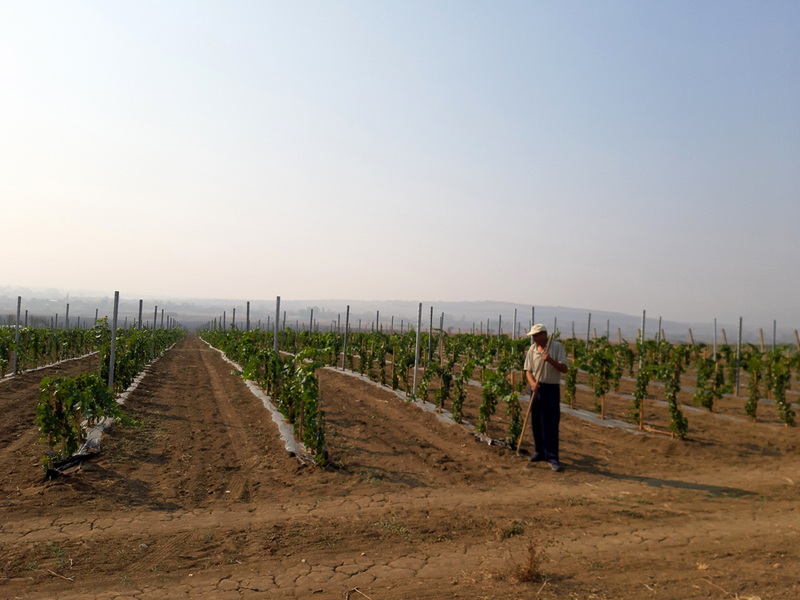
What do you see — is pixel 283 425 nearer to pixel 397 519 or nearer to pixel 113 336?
pixel 113 336

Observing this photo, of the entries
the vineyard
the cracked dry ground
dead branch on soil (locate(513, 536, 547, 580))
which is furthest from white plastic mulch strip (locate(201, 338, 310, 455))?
dead branch on soil (locate(513, 536, 547, 580))

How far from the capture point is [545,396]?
6.52 m

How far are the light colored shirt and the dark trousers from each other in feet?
0.33

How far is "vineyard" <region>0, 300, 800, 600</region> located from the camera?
11.8 feet

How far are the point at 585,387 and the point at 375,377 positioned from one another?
21.6 feet

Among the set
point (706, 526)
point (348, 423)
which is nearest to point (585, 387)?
point (348, 423)

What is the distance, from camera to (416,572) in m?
3.71

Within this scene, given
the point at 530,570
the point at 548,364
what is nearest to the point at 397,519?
the point at 530,570

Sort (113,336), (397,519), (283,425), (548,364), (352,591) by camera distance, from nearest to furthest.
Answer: (352,591)
(397,519)
(548,364)
(283,425)
(113,336)

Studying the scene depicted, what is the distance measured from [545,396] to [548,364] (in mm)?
453

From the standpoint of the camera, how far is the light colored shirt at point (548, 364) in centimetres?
648

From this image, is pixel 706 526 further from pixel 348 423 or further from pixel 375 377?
pixel 375 377

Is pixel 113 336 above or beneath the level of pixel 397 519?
above

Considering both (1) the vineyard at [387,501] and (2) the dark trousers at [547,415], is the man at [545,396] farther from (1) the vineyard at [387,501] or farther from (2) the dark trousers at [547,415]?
(1) the vineyard at [387,501]
